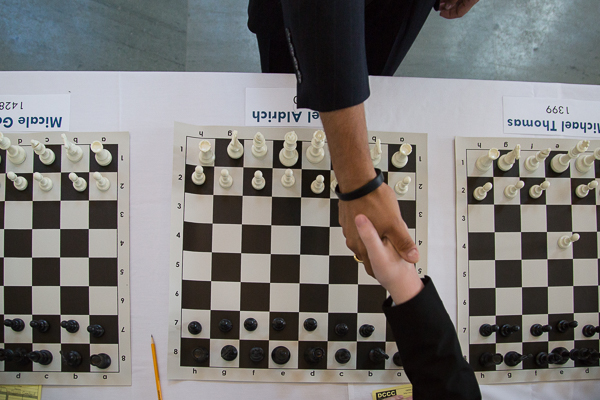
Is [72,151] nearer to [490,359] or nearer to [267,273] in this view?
[267,273]

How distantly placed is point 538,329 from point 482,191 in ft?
1.61

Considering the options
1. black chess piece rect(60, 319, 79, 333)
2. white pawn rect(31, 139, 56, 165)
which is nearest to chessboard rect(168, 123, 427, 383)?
black chess piece rect(60, 319, 79, 333)

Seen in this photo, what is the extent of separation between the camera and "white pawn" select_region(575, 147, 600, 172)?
1.13 m

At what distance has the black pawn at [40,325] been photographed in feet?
3.36

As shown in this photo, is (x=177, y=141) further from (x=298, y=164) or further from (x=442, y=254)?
(x=442, y=254)

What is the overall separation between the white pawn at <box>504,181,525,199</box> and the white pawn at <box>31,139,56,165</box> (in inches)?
59.4

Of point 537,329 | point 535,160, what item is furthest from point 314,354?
point 535,160

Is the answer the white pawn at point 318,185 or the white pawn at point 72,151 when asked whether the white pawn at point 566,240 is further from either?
the white pawn at point 72,151

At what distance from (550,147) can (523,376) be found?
79 centimetres

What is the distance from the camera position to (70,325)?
40.6 inches

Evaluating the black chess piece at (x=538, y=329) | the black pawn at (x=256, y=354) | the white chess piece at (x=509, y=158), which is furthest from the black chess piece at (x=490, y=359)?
the black pawn at (x=256, y=354)

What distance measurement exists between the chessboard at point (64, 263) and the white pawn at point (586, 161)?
1.55 metres

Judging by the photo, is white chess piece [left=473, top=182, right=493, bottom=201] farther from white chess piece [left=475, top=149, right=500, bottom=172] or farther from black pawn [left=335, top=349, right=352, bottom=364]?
black pawn [left=335, top=349, right=352, bottom=364]

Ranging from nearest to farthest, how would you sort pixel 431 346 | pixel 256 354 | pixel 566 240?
pixel 431 346 → pixel 256 354 → pixel 566 240
